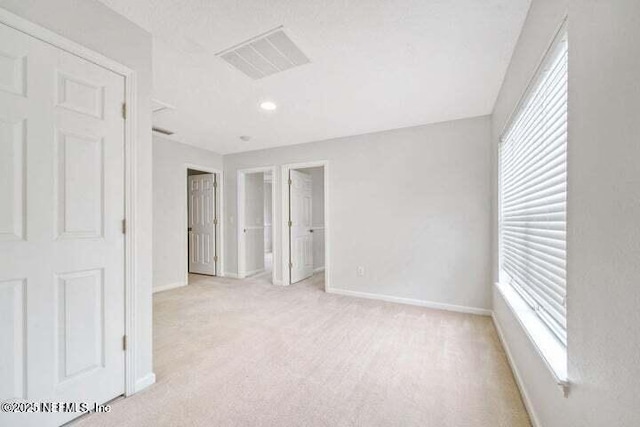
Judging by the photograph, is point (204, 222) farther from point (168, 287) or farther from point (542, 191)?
point (542, 191)

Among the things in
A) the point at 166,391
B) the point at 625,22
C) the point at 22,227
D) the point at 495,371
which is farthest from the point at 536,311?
the point at 22,227

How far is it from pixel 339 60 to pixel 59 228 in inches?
80.5

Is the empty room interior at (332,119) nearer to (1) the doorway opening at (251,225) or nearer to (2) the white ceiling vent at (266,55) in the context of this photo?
(2) the white ceiling vent at (266,55)

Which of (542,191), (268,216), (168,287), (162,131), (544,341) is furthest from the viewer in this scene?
(268,216)

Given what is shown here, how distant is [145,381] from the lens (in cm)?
170

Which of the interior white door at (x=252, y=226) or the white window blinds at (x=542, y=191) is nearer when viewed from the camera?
the white window blinds at (x=542, y=191)

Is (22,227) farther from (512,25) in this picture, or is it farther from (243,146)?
(243,146)

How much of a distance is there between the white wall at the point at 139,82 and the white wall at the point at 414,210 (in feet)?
8.46

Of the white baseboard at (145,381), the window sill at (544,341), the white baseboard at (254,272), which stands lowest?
the white baseboard at (254,272)

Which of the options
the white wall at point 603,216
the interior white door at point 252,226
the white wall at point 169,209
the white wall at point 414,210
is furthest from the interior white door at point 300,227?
the white wall at point 603,216

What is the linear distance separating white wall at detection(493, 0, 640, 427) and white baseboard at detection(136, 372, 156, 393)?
2.24 meters

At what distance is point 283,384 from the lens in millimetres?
1747

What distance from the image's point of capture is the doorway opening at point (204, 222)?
489 centimetres

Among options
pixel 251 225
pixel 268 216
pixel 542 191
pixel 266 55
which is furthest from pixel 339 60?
pixel 268 216
